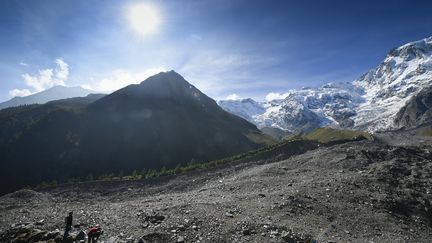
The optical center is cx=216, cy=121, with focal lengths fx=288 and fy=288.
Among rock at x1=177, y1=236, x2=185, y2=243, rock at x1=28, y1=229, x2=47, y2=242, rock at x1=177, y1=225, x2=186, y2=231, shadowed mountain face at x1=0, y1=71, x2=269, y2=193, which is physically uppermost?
shadowed mountain face at x1=0, y1=71, x2=269, y2=193

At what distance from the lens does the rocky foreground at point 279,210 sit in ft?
73.6

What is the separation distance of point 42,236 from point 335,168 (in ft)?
123

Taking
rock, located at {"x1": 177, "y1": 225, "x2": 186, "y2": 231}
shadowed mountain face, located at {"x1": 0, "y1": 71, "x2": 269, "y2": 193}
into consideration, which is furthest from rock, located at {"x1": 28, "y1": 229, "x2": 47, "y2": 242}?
shadowed mountain face, located at {"x1": 0, "y1": 71, "x2": 269, "y2": 193}

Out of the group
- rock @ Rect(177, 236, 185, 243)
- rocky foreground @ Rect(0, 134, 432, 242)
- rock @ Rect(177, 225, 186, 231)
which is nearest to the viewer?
rock @ Rect(177, 236, 185, 243)

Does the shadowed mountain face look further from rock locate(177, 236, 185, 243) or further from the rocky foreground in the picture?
rock locate(177, 236, 185, 243)

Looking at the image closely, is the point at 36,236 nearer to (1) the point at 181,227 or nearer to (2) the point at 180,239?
(1) the point at 181,227

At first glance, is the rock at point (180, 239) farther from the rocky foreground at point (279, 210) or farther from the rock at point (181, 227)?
the rock at point (181, 227)

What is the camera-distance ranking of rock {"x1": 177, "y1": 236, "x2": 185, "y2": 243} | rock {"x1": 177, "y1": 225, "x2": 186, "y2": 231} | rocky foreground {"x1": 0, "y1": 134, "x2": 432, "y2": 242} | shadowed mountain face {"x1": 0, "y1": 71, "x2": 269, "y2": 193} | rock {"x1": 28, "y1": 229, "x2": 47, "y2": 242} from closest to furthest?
rock {"x1": 177, "y1": 236, "x2": 185, "y2": 243}, rock {"x1": 28, "y1": 229, "x2": 47, "y2": 242}, rocky foreground {"x1": 0, "y1": 134, "x2": 432, "y2": 242}, rock {"x1": 177, "y1": 225, "x2": 186, "y2": 231}, shadowed mountain face {"x1": 0, "y1": 71, "x2": 269, "y2": 193}

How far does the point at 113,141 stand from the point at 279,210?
142 metres

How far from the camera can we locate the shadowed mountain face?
5541 inches

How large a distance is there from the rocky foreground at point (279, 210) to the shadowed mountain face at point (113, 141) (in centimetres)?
10067

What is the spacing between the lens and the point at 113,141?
15462 cm

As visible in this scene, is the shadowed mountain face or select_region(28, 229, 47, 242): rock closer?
select_region(28, 229, 47, 242): rock

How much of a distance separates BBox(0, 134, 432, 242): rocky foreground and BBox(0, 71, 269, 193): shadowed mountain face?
330 feet
